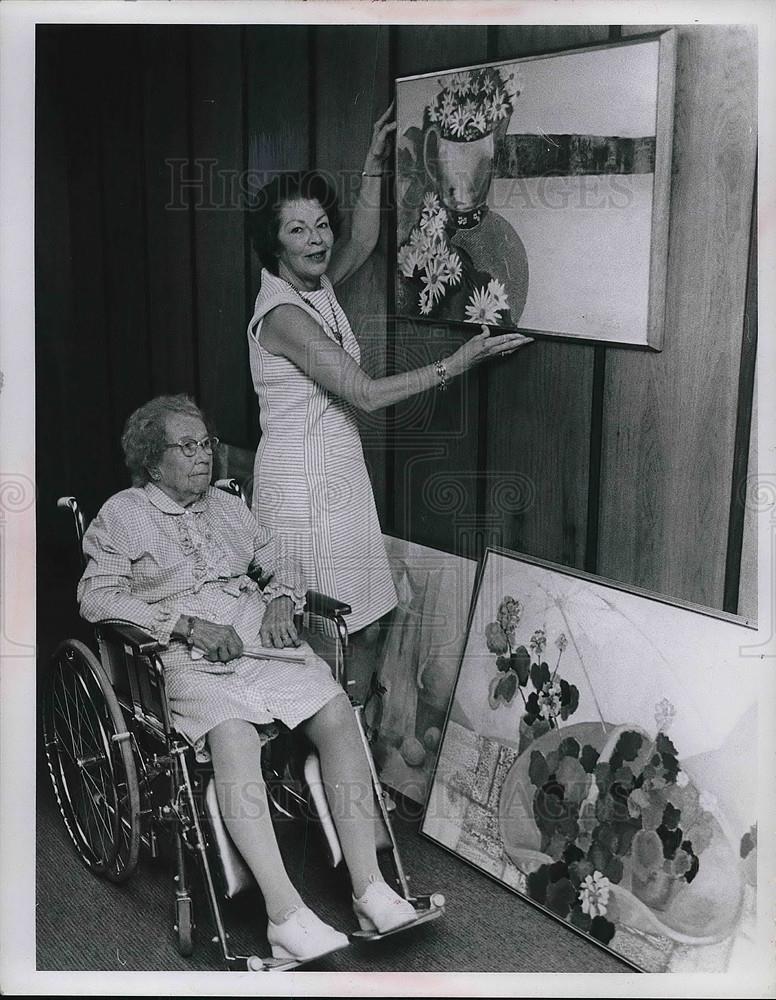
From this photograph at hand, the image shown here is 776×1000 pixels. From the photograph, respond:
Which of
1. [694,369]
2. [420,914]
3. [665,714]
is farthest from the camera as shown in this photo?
[420,914]

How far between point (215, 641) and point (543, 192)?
45.0 inches

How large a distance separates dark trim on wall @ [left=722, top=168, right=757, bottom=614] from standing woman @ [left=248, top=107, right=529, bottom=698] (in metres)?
0.46

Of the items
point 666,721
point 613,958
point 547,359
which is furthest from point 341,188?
point 613,958

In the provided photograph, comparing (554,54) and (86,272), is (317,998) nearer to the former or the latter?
(86,272)

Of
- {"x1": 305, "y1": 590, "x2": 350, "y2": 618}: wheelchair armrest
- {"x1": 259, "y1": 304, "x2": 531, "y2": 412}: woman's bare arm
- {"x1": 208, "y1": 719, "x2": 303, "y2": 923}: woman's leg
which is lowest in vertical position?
{"x1": 208, "y1": 719, "x2": 303, "y2": 923}: woman's leg

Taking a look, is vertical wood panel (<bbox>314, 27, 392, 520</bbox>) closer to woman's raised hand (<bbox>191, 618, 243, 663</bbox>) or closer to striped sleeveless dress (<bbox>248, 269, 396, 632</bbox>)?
striped sleeveless dress (<bbox>248, 269, 396, 632</bbox>)

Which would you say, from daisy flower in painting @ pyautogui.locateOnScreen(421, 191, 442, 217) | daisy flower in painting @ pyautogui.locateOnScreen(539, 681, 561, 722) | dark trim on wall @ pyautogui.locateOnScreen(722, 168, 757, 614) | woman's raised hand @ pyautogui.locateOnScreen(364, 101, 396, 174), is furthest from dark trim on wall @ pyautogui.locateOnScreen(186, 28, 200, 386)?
dark trim on wall @ pyautogui.locateOnScreen(722, 168, 757, 614)

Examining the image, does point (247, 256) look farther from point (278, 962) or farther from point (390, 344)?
point (278, 962)

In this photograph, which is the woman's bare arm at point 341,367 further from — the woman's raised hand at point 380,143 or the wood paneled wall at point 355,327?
the woman's raised hand at point 380,143

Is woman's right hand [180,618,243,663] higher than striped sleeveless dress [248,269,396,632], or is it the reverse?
striped sleeveless dress [248,269,396,632]

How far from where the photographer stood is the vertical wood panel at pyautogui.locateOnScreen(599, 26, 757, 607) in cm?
205

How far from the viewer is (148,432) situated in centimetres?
236

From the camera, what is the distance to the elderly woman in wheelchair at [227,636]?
2.28 metres

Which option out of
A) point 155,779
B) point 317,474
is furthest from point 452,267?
point 155,779
